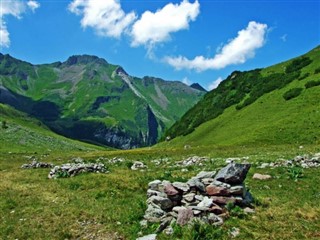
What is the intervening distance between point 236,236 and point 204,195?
3.79 m

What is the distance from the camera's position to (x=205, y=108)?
121500 millimetres

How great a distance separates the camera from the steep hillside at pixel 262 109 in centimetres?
7038

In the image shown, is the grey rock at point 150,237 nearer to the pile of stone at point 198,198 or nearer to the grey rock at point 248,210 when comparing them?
the pile of stone at point 198,198

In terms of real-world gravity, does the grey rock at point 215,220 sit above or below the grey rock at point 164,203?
below

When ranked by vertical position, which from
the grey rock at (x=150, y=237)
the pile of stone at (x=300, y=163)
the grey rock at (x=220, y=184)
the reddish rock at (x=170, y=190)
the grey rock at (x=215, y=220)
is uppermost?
the grey rock at (x=220, y=184)

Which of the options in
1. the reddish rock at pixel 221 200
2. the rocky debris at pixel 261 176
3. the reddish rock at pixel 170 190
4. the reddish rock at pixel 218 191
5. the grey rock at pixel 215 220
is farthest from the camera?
the rocky debris at pixel 261 176

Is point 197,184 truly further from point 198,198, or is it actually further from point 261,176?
point 261,176

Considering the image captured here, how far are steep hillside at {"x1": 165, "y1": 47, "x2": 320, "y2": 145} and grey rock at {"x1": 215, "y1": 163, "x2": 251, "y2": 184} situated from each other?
1743 inches

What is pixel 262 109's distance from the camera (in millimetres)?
88812

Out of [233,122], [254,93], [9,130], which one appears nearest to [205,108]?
[254,93]

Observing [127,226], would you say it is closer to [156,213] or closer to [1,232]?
[156,213]

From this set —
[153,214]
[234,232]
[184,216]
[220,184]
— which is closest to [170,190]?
[153,214]

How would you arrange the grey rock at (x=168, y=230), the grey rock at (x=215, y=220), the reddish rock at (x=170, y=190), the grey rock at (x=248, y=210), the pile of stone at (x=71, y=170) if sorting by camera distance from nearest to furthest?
the grey rock at (x=168, y=230), the grey rock at (x=215, y=220), the grey rock at (x=248, y=210), the reddish rock at (x=170, y=190), the pile of stone at (x=71, y=170)

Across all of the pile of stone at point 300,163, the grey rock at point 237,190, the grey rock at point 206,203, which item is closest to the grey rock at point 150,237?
the grey rock at point 206,203
